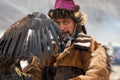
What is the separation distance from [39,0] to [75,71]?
17.1m

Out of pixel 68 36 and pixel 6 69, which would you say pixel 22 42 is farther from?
pixel 68 36

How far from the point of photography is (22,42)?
2000mm

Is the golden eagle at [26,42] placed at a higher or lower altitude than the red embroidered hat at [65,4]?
lower

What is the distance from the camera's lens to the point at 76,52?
2943 mm

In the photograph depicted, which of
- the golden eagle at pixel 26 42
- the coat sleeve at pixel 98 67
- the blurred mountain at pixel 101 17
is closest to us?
the golden eagle at pixel 26 42

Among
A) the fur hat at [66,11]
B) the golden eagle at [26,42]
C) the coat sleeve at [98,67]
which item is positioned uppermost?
the fur hat at [66,11]

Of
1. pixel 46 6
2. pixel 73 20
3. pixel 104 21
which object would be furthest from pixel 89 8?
pixel 73 20

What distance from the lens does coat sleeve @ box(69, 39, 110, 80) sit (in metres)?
2.60

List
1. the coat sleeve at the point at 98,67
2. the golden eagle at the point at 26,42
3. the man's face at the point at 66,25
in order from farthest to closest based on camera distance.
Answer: the man's face at the point at 66,25
the coat sleeve at the point at 98,67
the golden eagle at the point at 26,42

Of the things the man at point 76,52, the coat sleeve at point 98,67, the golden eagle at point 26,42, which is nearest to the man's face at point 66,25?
the man at point 76,52

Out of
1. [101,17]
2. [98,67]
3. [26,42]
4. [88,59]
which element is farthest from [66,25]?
[101,17]

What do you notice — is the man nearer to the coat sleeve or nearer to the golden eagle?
the coat sleeve

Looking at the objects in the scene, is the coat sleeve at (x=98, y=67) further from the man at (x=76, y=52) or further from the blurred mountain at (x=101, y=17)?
the blurred mountain at (x=101, y=17)

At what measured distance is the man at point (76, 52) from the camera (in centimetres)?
270
